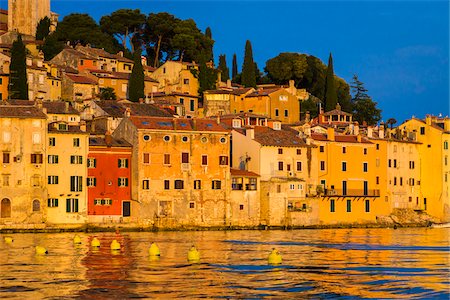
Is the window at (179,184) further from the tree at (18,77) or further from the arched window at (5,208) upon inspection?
the tree at (18,77)

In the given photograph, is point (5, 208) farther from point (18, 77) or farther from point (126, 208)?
point (18, 77)

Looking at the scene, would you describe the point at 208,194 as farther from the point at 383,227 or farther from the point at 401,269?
the point at 401,269

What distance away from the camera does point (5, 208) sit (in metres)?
69.0

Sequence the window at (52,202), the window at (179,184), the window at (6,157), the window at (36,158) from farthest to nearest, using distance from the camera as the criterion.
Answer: the window at (179,184), the window at (52,202), the window at (36,158), the window at (6,157)

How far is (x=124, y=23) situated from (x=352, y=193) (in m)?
45.7

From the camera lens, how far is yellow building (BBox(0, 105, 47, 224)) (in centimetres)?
6931

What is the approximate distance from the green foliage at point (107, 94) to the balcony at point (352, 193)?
25019mm

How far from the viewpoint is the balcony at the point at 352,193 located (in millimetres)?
82812

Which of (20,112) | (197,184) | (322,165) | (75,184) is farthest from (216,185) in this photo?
(20,112)

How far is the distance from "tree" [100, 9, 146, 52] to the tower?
9.37m

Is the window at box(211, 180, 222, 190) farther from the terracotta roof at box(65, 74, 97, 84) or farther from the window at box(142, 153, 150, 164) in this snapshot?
the terracotta roof at box(65, 74, 97, 84)

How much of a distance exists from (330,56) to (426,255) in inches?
2259

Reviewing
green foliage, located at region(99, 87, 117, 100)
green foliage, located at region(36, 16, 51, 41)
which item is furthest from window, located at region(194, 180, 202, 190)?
green foliage, located at region(36, 16, 51, 41)

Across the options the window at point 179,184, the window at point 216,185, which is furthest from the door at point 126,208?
the window at point 216,185
